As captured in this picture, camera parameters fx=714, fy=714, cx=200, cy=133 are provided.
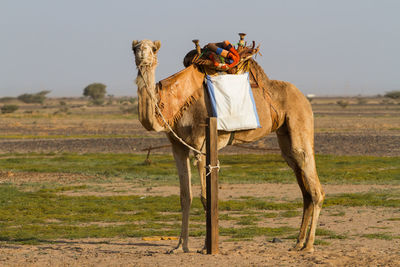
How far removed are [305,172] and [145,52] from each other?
3.37 m

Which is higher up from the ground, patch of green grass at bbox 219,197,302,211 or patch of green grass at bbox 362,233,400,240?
patch of green grass at bbox 362,233,400,240

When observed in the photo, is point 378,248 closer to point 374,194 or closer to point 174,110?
point 174,110

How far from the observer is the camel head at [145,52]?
382 inches

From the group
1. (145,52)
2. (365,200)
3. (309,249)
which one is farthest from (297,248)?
(365,200)

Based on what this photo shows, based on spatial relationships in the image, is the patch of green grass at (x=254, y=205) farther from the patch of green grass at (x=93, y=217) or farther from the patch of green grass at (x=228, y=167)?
the patch of green grass at (x=228, y=167)

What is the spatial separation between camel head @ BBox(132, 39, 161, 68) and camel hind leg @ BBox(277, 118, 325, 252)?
267 centimetres

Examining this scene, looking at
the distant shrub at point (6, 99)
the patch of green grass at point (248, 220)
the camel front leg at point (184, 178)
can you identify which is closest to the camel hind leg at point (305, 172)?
the camel front leg at point (184, 178)

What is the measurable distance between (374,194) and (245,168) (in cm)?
913

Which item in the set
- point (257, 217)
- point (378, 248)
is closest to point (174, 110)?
point (378, 248)

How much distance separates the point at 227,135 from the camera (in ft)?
36.1

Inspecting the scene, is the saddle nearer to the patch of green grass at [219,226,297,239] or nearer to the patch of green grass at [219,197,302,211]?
the patch of green grass at [219,226,297,239]

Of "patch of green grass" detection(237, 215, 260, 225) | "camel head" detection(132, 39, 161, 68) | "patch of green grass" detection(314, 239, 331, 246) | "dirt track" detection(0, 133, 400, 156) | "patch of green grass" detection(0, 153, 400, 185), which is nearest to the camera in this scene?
"camel head" detection(132, 39, 161, 68)

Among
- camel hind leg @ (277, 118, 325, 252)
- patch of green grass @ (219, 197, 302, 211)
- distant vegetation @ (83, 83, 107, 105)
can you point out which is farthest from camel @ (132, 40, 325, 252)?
distant vegetation @ (83, 83, 107, 105)

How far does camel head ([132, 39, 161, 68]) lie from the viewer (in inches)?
382
